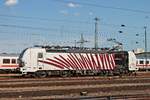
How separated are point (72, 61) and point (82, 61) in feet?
5.68

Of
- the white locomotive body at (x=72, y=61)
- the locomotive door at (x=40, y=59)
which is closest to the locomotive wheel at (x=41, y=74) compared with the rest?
the white locomotive body at (x=72, y=61)

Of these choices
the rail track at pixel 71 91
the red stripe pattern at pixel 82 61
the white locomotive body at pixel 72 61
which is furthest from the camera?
the red stripe pattern at pixel 82 61

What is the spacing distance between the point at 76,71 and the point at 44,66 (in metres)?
5.39

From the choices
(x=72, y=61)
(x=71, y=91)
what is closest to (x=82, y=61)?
(x=72, y=61)

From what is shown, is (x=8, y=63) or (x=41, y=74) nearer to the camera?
(x=41, y=74)

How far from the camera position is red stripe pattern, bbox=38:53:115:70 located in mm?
53469

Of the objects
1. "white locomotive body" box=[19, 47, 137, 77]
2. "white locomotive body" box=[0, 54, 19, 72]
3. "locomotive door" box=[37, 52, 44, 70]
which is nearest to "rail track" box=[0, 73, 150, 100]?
"locomotive door" box=[37, 52, 44, 70]

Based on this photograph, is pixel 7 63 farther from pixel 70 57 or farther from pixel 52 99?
pixel 52 99

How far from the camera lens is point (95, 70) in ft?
188

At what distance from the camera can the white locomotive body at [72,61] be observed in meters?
51.8

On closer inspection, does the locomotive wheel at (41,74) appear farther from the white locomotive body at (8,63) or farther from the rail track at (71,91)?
the rail track at (71,91)

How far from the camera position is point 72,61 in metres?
54.8

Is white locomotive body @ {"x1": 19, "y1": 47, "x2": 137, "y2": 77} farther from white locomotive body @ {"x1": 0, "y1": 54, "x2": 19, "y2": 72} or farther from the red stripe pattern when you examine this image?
white locomotive body @ {"x1": 0, "y1": 54, "x2": 19, "y2": 72}

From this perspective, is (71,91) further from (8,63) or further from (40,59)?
(8,63)
